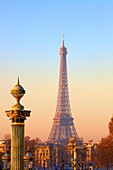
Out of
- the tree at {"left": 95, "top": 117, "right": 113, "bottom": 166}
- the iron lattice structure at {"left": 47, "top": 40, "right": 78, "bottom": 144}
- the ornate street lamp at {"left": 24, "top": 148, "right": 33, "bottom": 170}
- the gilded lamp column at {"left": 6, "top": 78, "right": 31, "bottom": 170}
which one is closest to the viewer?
the gilded lamp column at {"left": 6, "top": 78, "right": 31, "bottom": 170}

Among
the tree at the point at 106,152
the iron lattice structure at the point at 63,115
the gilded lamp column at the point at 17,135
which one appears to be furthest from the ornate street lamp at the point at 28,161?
the iron lattice structure at the point at 63,115

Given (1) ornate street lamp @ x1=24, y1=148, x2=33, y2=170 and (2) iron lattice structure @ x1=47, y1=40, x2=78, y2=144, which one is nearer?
(1) ornate street lamp @ x1=24, y1=148, x2=33, y2=170

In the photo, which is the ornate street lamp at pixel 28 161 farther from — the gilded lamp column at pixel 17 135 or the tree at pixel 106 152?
the tree at pixel 106 152

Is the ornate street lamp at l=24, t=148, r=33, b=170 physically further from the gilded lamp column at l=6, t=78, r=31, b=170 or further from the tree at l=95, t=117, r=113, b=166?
the tree at l=95, t=117, r=113, b=166

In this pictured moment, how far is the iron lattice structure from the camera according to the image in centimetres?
13762

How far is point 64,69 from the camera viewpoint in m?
147

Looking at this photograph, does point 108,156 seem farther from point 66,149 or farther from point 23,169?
point 23,169

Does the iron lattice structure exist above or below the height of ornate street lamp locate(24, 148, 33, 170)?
above

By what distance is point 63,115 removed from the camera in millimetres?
143875

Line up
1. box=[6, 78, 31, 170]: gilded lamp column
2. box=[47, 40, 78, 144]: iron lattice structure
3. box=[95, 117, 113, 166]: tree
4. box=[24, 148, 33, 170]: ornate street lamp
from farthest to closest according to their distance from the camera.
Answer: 1. box=[47, 40, 78, 144]: iron lattice structure
2. box=[95, 117, 113, 166]: tree
3. box=[24, 148, 33, 170]: ornate street lamp
4. box=[6, 78, 31, 170]: gilded lamp column

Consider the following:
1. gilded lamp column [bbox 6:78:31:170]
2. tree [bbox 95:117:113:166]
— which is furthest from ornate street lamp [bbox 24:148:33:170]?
tree [bbox 95:117:113:166]

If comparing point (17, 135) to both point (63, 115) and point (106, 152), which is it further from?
point (63, 115)

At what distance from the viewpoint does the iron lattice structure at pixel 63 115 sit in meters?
138

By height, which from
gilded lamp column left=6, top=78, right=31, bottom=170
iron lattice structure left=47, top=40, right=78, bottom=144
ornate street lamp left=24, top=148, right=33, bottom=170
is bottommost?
ornate street lamp left=24, top=148, right=33, bottom=170
